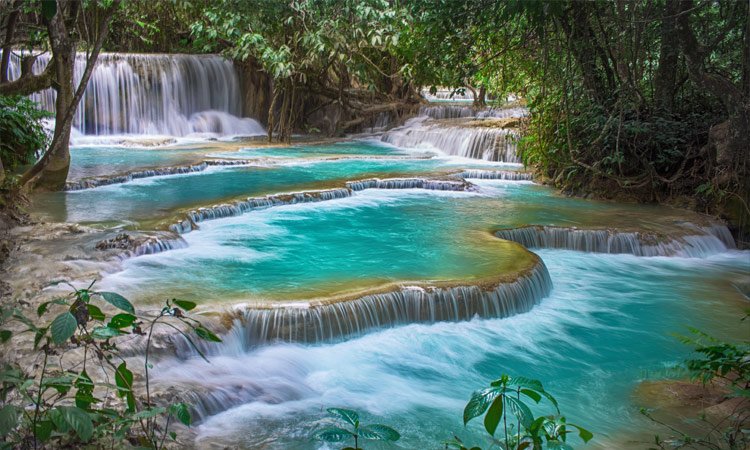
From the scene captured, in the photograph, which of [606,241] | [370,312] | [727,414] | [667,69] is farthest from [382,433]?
[667,69]

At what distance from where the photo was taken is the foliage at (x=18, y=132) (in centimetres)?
945

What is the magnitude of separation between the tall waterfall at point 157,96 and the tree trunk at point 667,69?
12.8 metres

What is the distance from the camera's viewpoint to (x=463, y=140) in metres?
16.1

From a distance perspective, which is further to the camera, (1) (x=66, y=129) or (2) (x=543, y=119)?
(2) (x=543, y=119)

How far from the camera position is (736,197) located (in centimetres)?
915

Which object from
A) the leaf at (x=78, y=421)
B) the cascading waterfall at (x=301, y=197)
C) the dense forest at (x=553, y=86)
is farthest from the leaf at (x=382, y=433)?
the cascading waterfall at (x=301, y=197)

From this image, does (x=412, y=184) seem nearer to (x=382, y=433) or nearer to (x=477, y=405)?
(x=477, y=405)

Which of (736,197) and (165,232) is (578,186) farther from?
(165,232)

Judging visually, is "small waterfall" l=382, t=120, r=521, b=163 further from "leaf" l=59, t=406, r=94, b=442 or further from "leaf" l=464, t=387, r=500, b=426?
"leaf" l=59, t=406, r=94, b=442

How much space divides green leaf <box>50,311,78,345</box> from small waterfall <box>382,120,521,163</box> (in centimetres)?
1200

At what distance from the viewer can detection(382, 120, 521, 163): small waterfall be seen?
49.0ft

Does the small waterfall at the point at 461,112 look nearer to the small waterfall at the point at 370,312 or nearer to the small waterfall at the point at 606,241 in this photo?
the small waterfall at the point at 606,241

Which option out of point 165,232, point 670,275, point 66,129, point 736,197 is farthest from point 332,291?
point 736,197

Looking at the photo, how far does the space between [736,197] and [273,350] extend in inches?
280
